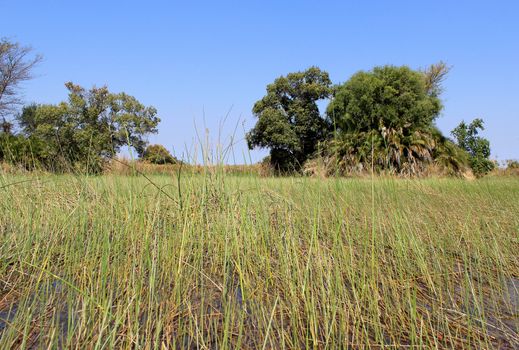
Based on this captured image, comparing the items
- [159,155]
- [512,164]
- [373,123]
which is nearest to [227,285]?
[159,155]

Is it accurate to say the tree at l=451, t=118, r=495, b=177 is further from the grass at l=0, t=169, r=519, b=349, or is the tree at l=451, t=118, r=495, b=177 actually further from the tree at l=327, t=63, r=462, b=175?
the grass at l=0, t=169, r=519, b=349

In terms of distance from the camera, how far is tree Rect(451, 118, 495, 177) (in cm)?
2066

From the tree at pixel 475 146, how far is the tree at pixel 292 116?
761 centimetres

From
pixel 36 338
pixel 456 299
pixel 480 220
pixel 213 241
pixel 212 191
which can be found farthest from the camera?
pixel 480 220

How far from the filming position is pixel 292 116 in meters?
25.1

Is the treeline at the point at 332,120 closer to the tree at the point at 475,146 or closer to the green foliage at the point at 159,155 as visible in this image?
the tree at the point at 475,146

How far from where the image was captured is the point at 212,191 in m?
2.97

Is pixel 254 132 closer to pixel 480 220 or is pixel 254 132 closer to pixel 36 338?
pixel 480 220

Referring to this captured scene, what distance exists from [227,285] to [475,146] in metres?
22.4

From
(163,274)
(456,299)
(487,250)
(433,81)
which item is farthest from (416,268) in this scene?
(433,81)

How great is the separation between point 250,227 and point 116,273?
880 mm

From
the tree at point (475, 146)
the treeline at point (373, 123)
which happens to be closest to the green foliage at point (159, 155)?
the treeline at point (373, 123)

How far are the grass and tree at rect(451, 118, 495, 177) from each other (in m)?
19.2

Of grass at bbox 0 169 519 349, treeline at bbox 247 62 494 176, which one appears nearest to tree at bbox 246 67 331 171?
treeline at bbox 247 62 494 176
